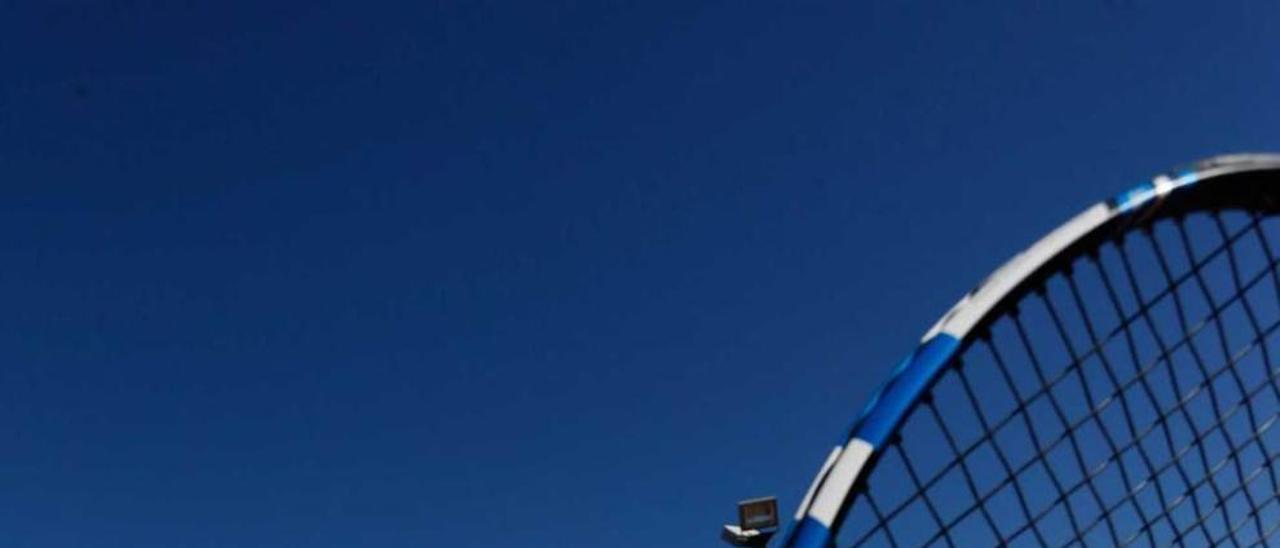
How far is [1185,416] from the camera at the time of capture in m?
8.02

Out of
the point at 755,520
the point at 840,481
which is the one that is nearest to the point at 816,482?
the point at 840,481

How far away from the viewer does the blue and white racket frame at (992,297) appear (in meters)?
6.28

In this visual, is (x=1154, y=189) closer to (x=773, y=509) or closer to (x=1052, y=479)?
(x=1052, y=479)

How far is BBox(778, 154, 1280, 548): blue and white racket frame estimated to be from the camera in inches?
247

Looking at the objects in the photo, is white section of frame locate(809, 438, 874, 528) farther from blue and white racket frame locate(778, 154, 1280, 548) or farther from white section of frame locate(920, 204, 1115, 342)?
white section of frame locate(920, 204, 1115, 342)

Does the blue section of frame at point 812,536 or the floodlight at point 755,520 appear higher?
the floodlight at point 755,520

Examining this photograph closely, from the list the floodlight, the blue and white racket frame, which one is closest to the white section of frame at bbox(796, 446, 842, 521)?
the blue and white racket frame

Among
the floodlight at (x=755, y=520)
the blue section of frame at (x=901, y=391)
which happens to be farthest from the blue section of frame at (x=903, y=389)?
the floodlight at (x=755, y=520)

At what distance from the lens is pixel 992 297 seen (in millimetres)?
6832

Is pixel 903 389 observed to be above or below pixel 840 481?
above

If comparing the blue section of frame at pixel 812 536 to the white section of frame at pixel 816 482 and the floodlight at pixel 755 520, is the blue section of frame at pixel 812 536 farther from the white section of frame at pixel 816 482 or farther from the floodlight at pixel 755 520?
the floodlight at pixel 755 520

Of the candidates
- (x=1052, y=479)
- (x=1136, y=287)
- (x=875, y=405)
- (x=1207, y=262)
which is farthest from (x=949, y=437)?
(x=1207, y=262)

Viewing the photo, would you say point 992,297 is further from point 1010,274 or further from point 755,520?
point 755,520

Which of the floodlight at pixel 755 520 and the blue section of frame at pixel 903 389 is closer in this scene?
the blue section of frame at pixel 903 389
